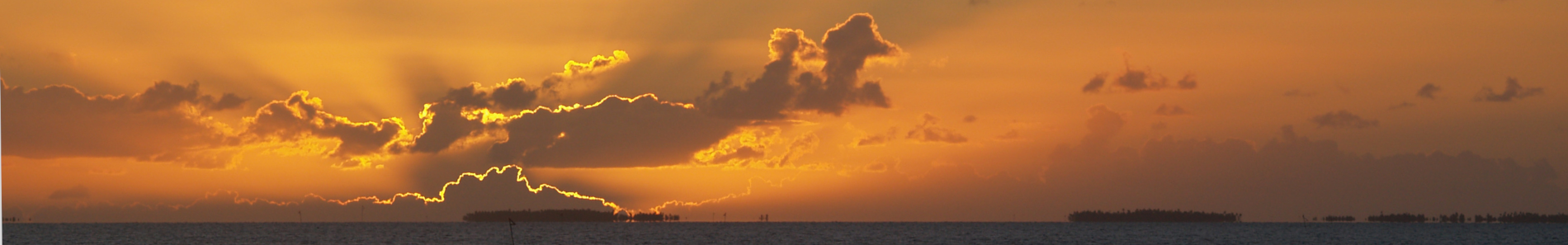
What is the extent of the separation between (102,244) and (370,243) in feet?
132

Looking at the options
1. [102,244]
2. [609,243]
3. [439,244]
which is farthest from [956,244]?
[102,244]

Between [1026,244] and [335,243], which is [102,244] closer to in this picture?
[335,243]

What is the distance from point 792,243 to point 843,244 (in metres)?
7.67

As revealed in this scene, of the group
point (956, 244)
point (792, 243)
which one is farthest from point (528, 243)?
point (956, 244)

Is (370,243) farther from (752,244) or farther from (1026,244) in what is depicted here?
(1026,244)

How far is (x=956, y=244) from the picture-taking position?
647 ft

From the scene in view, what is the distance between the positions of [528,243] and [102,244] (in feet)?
210

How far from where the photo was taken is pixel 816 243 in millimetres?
196625

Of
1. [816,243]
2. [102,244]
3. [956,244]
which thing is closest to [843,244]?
[816,243]

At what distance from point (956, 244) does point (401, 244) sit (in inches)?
3188

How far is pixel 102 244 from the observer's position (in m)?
200

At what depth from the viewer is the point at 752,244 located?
200 meters

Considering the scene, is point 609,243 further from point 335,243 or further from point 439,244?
point 335,243

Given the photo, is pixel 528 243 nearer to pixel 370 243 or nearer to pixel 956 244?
pixel 370 243
